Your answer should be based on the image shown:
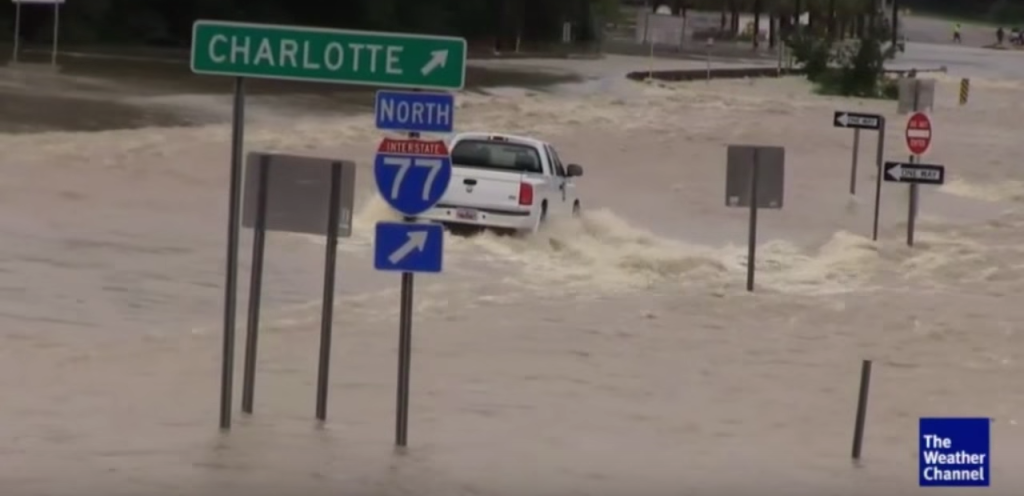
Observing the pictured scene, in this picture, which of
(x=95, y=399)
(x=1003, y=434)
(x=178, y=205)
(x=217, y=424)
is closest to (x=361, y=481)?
(x=217, y=424)

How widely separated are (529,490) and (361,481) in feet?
2.85

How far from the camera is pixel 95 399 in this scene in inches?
541

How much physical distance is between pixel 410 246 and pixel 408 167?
43 centimetres

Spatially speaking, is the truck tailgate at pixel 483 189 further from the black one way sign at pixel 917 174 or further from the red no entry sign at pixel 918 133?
the red no entry sign at pixel 918 133

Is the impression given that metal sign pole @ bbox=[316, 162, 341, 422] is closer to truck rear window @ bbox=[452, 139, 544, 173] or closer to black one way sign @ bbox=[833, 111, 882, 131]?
truck rear window @ bbox=[452, 139, 544, 173]

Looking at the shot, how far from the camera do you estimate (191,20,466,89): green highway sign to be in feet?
36.4

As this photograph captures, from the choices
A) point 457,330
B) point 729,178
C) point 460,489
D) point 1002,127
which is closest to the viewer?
point 460,489

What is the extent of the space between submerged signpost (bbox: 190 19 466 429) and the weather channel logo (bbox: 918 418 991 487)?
344 cm

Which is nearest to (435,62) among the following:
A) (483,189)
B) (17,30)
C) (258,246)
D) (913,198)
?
(258,246)

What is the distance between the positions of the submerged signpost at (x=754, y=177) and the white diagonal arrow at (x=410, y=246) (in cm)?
1103

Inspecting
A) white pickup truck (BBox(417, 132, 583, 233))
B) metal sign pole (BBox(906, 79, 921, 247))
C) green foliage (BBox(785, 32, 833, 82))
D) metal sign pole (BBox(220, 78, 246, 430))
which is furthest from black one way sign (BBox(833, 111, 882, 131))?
green foliage (BBox(785, 32, 833, 82))

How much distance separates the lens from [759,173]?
22125 millimetres

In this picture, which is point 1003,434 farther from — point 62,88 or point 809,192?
point 62,88

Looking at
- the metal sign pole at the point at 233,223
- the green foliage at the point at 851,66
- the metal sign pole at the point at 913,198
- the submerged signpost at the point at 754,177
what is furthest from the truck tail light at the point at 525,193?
the green foliage at the point at 851,66
